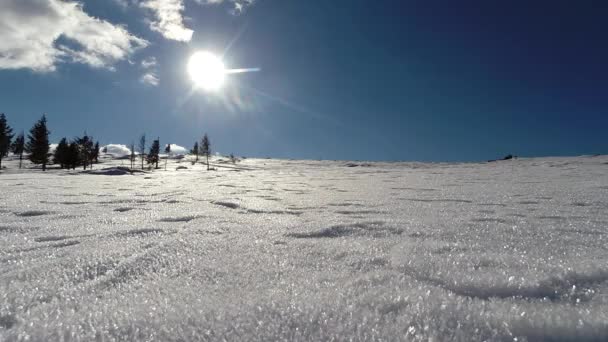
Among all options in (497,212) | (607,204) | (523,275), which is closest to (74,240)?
(523,275)

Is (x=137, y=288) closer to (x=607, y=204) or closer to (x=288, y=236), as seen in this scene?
(x=288, y=236)

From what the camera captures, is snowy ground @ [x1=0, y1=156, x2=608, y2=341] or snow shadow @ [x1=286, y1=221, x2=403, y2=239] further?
snow shadow @ [x1=286, y1=221, x2=403, y2=239]

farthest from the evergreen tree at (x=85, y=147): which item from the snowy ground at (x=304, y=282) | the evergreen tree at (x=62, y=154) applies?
the snowy ground at (x=304, y=282)

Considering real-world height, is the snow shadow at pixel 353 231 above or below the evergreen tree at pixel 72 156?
below

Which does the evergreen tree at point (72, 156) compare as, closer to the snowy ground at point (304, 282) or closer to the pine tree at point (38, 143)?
the pine tree at point (38, 143)

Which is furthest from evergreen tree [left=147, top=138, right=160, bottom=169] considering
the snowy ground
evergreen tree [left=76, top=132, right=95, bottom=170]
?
the snowy ground

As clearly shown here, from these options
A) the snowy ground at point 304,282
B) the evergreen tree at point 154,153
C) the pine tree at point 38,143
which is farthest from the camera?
the evergreen tree at point 154,153

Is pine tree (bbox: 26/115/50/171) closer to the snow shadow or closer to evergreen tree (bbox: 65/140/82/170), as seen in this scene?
evergreen tree (bbox: 65/140/82/170)

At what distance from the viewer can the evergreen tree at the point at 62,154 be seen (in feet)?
172

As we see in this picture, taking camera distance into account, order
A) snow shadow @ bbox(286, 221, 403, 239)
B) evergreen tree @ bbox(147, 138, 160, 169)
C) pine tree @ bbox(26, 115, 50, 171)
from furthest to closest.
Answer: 1. evergreen tree @ bbox(147, 138, 160, 169)
2. pine tree @ bbox(26, 115, 50, 171)
3. snow shadow @ bbox(286, 221, 403, 239)

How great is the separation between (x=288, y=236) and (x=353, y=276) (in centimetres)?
103

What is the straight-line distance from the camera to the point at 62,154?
54062 millimetres

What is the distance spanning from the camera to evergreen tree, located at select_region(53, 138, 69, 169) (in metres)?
52.3

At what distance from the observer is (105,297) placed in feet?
4.06
